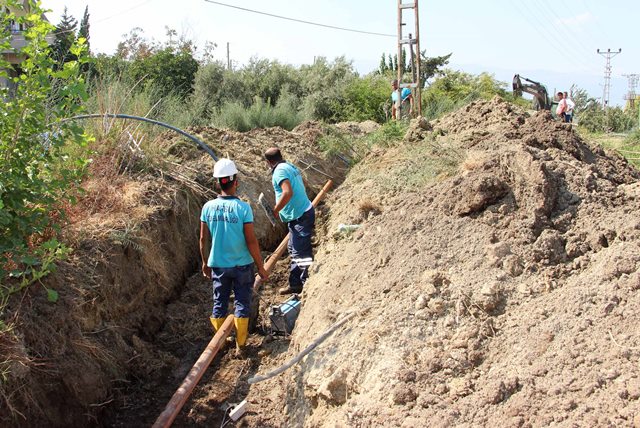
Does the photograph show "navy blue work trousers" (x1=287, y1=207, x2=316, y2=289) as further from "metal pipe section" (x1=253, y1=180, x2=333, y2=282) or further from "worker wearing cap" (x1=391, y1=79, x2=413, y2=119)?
"worker wearing cap" (x1=391, y1=79, x2=413, y2=119)

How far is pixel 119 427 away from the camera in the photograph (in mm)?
5266

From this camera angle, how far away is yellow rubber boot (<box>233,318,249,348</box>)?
6.07 m

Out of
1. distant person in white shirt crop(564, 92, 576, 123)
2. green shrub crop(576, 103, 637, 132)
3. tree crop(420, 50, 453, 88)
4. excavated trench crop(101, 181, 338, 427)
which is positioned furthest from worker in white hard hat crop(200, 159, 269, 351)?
tree crop(420, 50, 453, 88)

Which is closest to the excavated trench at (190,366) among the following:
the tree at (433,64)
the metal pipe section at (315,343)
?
the metal pipe section at (315,343)

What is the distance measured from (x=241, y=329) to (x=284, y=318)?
1.61 ft

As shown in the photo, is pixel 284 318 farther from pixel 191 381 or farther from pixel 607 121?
pixel 607 121

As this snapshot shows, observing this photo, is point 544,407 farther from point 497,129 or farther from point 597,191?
point 497,129

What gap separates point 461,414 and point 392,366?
0.68 meters

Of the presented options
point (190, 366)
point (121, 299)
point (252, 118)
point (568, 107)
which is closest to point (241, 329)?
point (190, 366)

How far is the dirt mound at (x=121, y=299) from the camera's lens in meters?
4.76

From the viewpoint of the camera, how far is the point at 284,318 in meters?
6.35

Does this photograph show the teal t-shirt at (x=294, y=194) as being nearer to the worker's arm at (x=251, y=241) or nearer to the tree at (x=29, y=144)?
the worker's arm at (x=251, y=241)

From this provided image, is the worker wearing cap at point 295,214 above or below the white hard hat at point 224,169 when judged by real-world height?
below

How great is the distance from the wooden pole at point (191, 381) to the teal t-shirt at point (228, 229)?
2.05ft
